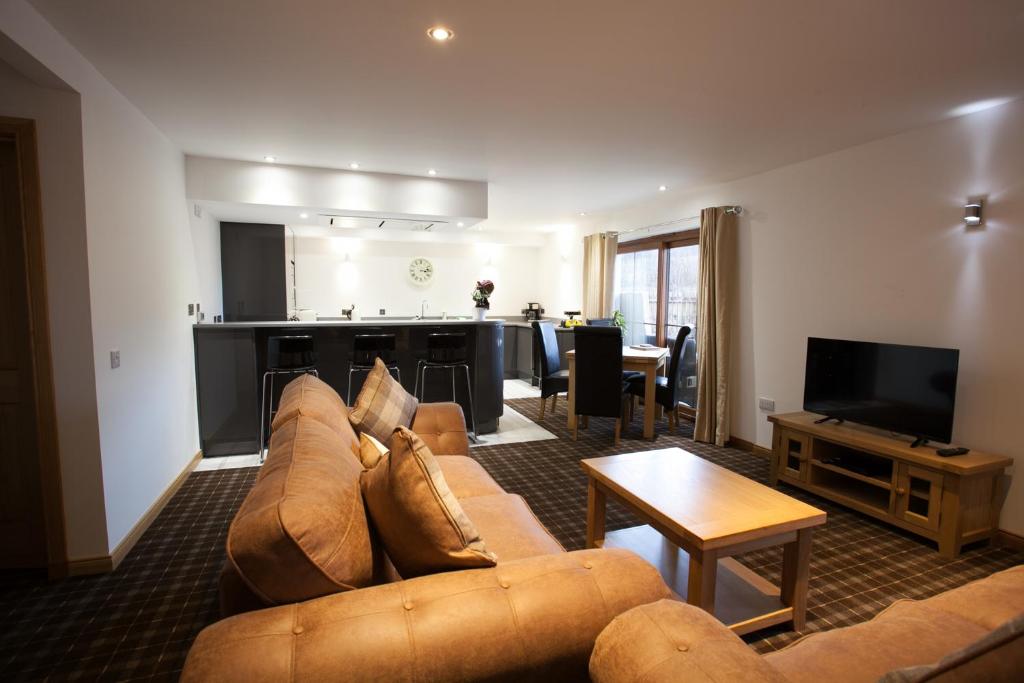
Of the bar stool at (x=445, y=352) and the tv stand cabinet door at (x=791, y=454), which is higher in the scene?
the bar stool at (x=445, y=352)

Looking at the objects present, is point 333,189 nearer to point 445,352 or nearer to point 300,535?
point 445,352

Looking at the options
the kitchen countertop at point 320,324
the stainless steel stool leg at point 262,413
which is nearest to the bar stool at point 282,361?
the stainless steel stool leg at point 262,413

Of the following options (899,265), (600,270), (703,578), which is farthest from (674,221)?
(703,578)

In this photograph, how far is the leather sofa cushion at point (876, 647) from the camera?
1.16m

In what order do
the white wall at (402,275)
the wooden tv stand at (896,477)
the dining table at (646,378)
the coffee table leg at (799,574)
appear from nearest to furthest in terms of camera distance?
the coffee table leg at (799,574) < the wooden tv stand at (896,477) < the dining table at (646,378) < the white wall at (402,275)

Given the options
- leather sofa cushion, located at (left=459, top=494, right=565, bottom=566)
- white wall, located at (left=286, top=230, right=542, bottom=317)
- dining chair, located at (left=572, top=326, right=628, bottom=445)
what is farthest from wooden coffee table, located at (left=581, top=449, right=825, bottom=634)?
white wall, located at (left=286, top=230, right=542, bottom=317)

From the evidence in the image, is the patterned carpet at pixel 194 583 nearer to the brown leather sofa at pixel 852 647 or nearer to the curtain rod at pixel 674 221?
the brown leather sofa at pixel 852 647

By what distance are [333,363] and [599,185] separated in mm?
3103

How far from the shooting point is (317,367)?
4684 millimetres

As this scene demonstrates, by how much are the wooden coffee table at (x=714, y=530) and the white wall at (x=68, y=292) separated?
2.48m

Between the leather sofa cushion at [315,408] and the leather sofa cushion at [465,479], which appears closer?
the leather sofa cushion at [315,408]

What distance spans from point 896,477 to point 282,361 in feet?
14.5

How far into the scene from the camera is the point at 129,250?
287cm

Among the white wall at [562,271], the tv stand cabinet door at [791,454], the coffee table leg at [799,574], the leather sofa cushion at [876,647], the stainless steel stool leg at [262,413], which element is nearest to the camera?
the leather sofa cushion at [876,647]
